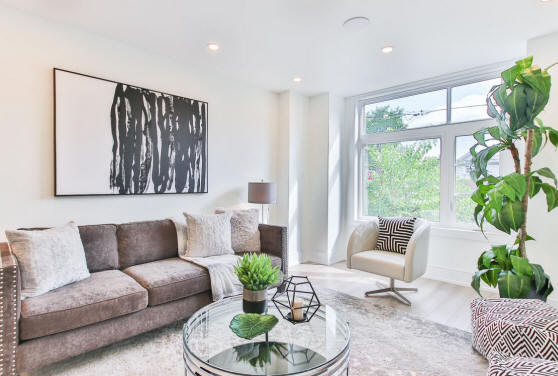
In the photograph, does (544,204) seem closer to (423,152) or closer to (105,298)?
(423,152)

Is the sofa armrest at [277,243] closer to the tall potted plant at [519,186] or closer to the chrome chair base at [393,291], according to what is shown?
the chrome chair base at [393,291]

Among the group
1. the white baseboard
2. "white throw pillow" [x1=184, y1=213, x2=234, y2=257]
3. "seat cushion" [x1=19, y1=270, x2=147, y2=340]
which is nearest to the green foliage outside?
the white baseboard

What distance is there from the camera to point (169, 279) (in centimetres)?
240

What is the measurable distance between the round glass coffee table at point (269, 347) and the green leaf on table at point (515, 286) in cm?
138

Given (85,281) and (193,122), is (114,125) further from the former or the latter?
(85,281)

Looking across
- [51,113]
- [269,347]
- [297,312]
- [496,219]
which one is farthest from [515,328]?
[51,113]

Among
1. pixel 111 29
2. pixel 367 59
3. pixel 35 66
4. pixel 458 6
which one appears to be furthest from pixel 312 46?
pixel 35 66

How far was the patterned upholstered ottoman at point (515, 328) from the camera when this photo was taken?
1.75 metres

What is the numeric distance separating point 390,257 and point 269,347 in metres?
1.95

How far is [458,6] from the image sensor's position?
94.3 inches

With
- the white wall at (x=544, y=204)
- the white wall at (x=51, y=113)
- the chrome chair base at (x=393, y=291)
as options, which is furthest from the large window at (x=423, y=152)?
the white wall at (x=51, y=113)

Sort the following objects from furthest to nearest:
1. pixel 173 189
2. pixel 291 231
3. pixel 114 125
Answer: pixel 291 231
pixel 173 189
pixel 114 125

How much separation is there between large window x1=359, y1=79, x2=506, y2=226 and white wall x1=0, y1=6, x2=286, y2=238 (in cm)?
210

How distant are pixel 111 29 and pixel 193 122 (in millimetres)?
1153
